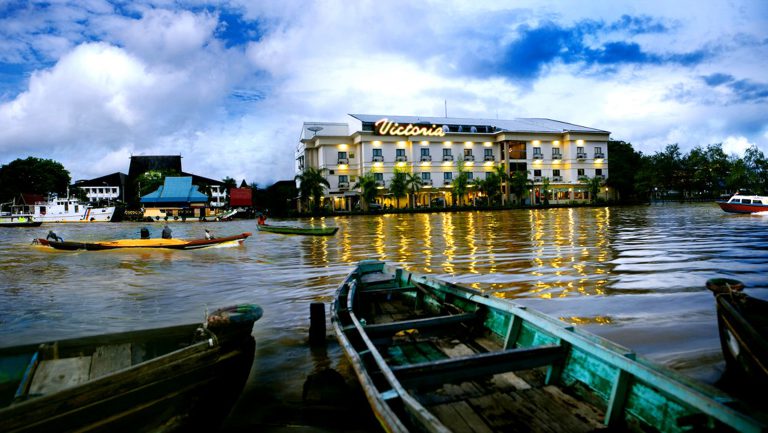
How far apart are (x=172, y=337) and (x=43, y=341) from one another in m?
2.17

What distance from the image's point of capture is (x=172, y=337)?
22.5 ft

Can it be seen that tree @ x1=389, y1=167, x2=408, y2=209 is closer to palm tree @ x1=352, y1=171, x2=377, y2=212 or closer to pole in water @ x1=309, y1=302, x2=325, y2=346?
palm tree @ x1=352, y1=171, x2=377, y2=212

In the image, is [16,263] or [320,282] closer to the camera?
[320,282]

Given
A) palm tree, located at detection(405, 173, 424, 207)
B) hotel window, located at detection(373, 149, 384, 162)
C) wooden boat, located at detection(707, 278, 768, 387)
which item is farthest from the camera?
hotel window, located at detection(373, 149, 384, 162)

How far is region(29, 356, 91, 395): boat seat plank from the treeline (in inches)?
2925

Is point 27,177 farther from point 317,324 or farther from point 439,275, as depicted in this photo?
point 317,324

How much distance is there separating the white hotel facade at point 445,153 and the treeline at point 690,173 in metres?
4.83

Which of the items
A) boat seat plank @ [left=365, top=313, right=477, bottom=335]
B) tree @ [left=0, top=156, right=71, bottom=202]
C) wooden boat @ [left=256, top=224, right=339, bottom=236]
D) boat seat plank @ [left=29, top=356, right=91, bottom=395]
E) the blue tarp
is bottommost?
boat seat plank @ [left=29, top=356, right=91, bottom=395]

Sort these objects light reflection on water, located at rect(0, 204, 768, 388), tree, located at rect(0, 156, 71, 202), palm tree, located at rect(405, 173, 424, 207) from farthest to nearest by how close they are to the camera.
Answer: tree, located at rect(0, 156, 71, 202) → palm tree, located at rect(405, 173, 424, 207) → light reflection on water, located at rect(0, 204, 768, 388)

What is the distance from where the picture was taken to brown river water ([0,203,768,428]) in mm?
5887

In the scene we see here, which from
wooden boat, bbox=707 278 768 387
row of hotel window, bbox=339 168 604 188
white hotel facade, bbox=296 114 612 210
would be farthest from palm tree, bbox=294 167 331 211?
wooden boat, bbox=707 278 768 387

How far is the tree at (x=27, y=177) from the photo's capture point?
2608 inches

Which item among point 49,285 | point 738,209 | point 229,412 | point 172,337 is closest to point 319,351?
point 229,412

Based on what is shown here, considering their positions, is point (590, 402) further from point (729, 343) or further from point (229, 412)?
point (229, 412)
